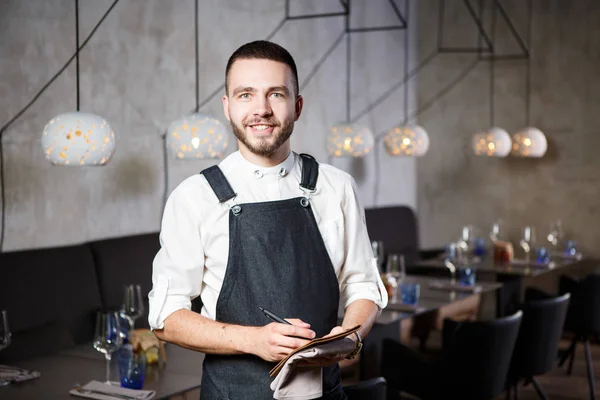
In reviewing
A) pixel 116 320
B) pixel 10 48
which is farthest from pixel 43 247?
pixel 116 320

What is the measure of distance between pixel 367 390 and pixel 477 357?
113 centimetres

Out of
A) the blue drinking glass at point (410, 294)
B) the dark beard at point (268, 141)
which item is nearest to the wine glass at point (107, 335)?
the dark beard at point (268, 141)

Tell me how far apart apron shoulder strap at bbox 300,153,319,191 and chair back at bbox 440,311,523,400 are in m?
1.92

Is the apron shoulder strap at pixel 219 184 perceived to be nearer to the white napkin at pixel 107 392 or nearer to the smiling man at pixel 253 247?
the smiling man at pixel 253 247

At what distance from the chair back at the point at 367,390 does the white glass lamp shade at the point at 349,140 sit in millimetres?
2435

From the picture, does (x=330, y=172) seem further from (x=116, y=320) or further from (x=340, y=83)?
(x=340, y=83)

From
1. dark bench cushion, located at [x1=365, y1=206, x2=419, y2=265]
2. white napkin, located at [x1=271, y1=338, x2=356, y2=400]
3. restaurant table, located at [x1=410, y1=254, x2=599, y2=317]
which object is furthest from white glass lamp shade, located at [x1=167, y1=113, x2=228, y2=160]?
dark bench cushion, located at [x1=365, y1=206, x2=419, y2=265]

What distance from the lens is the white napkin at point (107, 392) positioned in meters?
2.68

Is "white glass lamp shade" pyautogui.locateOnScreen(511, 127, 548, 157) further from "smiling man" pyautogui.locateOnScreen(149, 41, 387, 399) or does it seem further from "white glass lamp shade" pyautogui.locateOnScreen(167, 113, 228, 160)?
"smiling man" pyautogui.locateOnScreen(149, 41, 387, 399)

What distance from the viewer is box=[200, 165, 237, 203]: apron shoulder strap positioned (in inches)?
72.7

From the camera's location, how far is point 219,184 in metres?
1.86

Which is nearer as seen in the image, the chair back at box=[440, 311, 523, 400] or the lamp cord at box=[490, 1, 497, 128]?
the chair back at box=[440, 311, 523, 400]

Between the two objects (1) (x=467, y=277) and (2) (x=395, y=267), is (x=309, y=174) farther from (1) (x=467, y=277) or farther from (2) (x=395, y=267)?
(1) (x=467, y=277)

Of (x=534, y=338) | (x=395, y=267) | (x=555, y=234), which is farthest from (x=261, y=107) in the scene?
(x=555, y=234)
